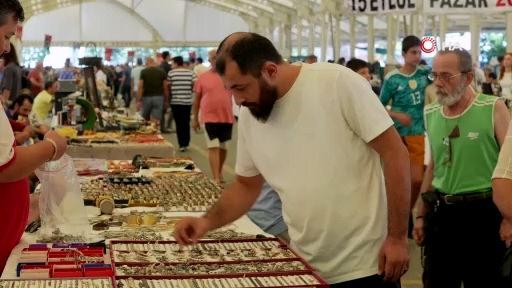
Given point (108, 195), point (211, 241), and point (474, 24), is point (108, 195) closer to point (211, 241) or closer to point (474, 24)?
point (211, 241)

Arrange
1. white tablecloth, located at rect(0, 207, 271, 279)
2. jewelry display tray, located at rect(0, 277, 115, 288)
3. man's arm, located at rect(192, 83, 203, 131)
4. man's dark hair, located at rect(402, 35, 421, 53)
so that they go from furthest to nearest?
man's arm, located at rect(192, 83, 203, 131), man's dark hair, located at rect(402, 35, 421, 53), white tablecloth, located at rect(0, 207, 271, 279), jewelry display tray, located at rect(0, 277, 115, 288)

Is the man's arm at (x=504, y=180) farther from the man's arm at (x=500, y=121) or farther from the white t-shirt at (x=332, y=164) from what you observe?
the man's arm at (x=500, y=121)

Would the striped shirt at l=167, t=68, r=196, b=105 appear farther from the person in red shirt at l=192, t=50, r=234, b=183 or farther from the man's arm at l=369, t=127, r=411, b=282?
the man's arm at l=369, t=127, r=411, b=282

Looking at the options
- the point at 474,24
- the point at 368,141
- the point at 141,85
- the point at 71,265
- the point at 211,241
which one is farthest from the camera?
the point at 474,24

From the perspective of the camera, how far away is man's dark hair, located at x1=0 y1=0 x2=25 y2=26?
3.22 metres

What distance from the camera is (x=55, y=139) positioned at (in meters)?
3.47

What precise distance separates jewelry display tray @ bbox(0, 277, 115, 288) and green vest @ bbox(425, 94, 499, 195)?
6.65 ft

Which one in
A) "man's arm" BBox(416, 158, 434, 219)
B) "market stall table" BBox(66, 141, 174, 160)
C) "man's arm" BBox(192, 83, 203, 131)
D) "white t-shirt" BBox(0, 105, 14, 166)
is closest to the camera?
"white t-shirt" BBox(0, 105, 14, 166)

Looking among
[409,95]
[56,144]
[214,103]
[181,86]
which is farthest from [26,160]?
[181,86]

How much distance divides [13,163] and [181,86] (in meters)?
11.9

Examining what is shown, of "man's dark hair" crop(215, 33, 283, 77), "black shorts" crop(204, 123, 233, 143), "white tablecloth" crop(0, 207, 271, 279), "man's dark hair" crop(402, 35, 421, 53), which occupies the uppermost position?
"man's dark hair" crop(402, 35, 421, 53)

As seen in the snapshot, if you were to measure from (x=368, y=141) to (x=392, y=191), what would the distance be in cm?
19

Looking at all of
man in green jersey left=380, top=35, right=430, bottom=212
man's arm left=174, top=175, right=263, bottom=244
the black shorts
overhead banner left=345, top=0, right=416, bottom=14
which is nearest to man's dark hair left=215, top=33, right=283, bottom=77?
man's arm left=174, top=175, right=263, bottom=244

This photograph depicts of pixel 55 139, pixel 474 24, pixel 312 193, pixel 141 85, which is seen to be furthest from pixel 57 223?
pixel 474 24
